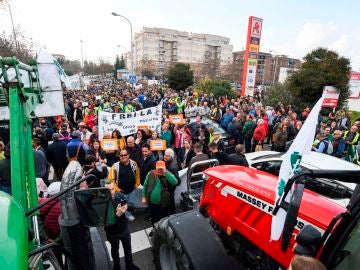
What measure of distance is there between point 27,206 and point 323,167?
190 inches

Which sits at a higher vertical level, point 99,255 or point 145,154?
point 145,154

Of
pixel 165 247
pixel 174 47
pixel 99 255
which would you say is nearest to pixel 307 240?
pixel 165 247

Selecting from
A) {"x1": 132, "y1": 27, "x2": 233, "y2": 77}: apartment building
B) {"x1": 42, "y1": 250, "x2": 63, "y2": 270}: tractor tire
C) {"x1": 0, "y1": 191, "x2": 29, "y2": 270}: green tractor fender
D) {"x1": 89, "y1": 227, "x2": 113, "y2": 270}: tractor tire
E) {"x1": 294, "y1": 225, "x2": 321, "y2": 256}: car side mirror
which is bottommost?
{"x1": 89, "y1": 227, "x2": 113, "y2": 270}: tractor tire

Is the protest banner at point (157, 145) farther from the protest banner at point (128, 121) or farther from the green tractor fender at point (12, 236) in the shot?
the green tractor fender at point (12, 236)

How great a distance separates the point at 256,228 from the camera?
287 cm

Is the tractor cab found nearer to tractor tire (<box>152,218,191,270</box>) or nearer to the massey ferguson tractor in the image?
the massey ferguson tractor

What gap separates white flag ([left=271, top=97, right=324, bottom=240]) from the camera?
1.94m

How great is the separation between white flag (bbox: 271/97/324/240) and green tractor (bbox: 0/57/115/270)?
1260 millimetres

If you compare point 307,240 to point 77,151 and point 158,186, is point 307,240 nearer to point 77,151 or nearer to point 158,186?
point 158,186

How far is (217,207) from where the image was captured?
3.52 metres

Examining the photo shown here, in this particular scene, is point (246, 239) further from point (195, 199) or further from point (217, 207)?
point (195, 199)

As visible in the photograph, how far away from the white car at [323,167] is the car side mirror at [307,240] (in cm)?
175

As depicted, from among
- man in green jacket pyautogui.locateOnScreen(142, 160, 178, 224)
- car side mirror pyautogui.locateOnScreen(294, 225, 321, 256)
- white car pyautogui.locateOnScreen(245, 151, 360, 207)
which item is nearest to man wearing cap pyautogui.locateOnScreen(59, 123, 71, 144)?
man in green jacket pyautogui.locateOnScreen(142, 160, 178, 224)

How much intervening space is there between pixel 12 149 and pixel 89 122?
9.48 meters
